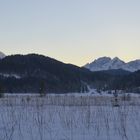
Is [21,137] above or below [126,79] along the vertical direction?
below

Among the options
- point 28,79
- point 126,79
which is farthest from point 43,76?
point 126,79

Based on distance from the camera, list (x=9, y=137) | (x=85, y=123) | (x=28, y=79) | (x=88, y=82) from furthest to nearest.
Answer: (x=88, y=82)
(x=28, y=79)
(x=85, y=123)
(x=9, y=137)

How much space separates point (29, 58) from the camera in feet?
563

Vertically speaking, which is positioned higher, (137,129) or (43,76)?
(43,76)

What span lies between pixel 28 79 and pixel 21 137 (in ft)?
489

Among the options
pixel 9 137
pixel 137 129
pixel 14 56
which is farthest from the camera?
pixel 14 56

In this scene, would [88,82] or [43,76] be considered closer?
[43,76]

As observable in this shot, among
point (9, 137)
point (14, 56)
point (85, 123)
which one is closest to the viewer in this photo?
point (9, 137)

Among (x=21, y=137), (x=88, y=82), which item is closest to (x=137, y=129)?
(x=21, y=137)

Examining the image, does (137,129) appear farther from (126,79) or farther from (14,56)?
(14,56)

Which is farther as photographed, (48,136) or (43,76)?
(43,76)

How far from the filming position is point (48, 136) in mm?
9539

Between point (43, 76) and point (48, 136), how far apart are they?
154013mm

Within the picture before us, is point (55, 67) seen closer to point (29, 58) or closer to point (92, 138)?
point (29, 58)
